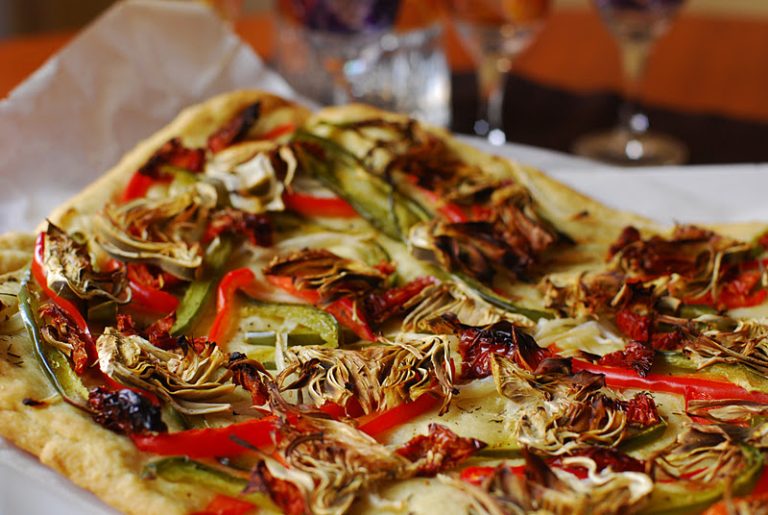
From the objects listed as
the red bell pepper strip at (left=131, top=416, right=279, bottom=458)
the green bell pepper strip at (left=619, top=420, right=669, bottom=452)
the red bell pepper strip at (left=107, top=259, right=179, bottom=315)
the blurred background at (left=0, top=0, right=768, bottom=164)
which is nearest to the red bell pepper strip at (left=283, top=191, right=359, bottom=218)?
the red bell pepper strip at (left=107, top=259, right=179, bottom=315)

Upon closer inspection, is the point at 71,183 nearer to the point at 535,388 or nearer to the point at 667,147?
the point at 535,388

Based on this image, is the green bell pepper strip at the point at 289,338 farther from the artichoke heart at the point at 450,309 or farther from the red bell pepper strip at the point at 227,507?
the red bell pepper strip at the point at 227,507

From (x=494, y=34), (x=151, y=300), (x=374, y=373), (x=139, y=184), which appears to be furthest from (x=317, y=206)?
(x=494, y=34)

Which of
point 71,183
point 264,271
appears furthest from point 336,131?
point 71,183

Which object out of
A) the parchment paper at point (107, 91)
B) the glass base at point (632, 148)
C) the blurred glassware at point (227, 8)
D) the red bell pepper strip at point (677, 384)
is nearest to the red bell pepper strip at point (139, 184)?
the parchment paper at point (107, 91)

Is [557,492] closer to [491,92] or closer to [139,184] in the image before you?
[139,184]

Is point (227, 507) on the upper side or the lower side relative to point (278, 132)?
lower
